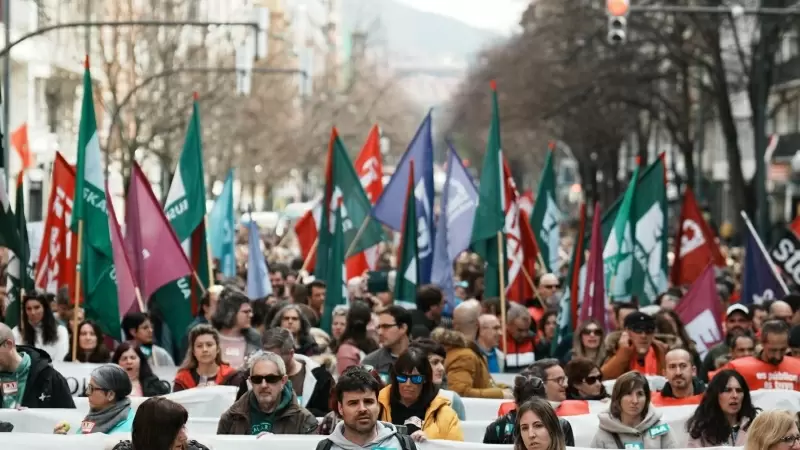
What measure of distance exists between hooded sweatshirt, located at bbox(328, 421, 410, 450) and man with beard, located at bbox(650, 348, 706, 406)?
126 inches

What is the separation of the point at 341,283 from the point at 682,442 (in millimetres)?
6442

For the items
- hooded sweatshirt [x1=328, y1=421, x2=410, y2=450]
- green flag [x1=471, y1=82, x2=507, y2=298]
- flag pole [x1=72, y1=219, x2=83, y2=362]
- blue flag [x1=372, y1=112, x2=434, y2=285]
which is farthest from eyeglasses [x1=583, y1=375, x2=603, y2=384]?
blue flag [x1=372, y1=112, x2=434, y2=285]

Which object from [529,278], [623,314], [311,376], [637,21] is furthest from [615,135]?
[311,376]

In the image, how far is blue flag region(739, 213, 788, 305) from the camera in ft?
55.3

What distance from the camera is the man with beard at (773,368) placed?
437 inches

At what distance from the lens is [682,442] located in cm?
942

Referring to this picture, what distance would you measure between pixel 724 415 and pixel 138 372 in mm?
3390

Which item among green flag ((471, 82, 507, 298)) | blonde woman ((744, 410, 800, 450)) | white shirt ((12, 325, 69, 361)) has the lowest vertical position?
white shirt ((12, 325, 69, 361))

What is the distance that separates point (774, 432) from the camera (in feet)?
23.4

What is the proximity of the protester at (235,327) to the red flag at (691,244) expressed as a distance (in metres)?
9.22

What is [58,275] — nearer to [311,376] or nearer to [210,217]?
[311,376]

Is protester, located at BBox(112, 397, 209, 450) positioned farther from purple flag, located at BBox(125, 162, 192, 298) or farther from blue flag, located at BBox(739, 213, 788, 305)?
blue flag, located at BBox(739, 213, 788, 305)

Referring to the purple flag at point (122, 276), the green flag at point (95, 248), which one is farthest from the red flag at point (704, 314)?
the green flag at point (95, 248)

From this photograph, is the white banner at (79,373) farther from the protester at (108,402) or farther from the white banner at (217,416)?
the protester at (108,402)
